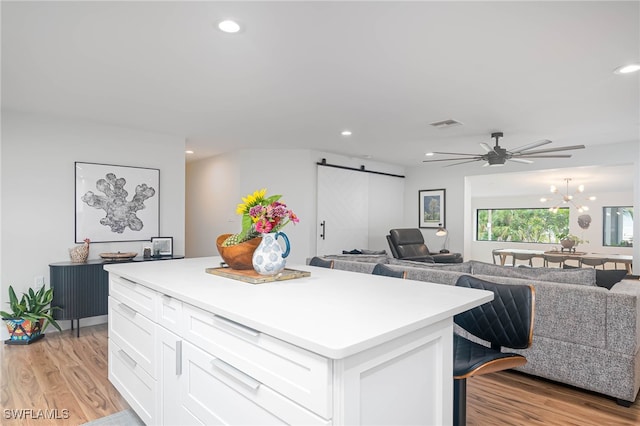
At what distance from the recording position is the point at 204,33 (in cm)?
221

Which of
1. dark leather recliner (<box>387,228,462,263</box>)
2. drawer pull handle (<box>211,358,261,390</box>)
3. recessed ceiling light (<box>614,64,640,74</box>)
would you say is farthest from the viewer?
dark leather recliner (<box>387,228,462,263</box>)

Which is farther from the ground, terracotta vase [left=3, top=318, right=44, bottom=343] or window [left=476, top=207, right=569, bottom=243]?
window [left=476, top=207, right=569, bottom=243]

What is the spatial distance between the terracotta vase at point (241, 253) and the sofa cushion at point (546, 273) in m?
2.03

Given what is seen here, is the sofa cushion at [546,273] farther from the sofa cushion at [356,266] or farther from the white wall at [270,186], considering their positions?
the white wall at [270,186]

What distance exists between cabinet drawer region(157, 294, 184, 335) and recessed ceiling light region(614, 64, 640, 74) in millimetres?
3441

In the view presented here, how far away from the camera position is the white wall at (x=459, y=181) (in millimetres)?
5691

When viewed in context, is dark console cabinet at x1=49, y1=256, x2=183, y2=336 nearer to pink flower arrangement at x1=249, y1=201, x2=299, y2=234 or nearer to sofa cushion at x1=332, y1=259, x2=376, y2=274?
sofa cushion at x1=332, y1=259, x2=376, y2=274

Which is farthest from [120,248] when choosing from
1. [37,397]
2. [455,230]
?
[455,230]

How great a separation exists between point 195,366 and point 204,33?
6.19ft

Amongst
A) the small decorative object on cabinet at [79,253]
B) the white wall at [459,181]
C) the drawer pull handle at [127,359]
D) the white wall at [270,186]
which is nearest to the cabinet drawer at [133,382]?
the drawer pull handle at [127,359]

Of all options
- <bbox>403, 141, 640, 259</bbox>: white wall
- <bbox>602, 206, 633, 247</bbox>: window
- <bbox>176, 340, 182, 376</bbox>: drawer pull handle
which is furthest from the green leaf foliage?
<bbox>602, 206, 633, 247</bbox>: window

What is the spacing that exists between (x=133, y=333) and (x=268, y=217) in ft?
3.44

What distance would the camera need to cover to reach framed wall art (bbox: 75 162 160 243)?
4.21 m

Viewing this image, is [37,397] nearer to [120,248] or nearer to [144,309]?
[144,309]
